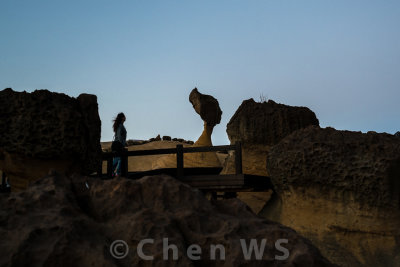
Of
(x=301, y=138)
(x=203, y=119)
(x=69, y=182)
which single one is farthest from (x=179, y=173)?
(x=203, y=119)

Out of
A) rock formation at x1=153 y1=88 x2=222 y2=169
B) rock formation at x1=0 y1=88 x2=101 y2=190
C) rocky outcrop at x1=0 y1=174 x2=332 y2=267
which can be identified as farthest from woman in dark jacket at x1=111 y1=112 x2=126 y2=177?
rock formation at x1=153 y1=88 x2=222 y2=169

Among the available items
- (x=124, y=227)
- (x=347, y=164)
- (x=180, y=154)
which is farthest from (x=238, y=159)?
(x=124, y=227)

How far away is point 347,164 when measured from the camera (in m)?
5.70

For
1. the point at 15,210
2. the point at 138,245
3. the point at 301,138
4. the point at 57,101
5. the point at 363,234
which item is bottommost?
the point at 363,234

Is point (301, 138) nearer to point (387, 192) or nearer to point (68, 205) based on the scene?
point (387, 192)

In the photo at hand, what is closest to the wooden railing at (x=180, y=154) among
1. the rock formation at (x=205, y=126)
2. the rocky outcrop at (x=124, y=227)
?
the rocky outcrop at (x=124, y=227)

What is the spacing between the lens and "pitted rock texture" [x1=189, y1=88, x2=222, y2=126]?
12.9m

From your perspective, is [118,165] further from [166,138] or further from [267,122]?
[166,138]

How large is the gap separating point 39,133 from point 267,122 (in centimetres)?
434

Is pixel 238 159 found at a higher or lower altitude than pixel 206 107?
lower

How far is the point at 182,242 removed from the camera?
1896 millimetres

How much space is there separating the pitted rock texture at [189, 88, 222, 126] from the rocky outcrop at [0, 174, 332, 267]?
35.1ft

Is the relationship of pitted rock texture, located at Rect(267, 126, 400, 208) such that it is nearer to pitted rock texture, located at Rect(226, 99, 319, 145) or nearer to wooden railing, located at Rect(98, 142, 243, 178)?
wooden railing, located at Rect(98, 142, 243, 178)

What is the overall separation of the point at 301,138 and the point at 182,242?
456 centimetres
